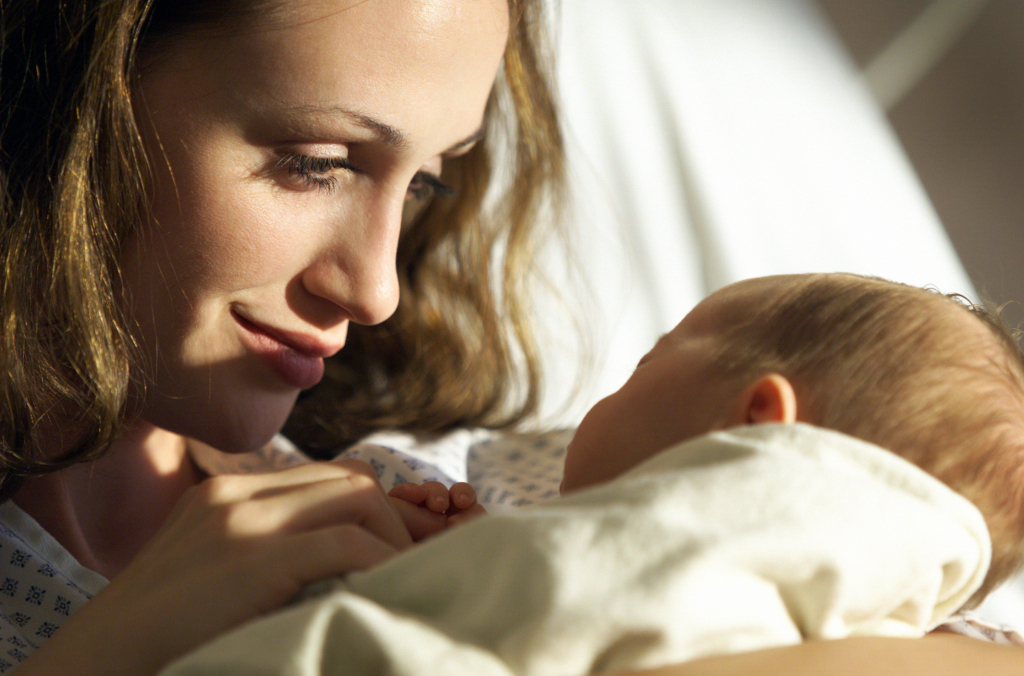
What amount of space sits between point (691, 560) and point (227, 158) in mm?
622

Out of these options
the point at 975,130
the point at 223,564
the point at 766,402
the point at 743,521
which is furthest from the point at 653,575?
the point at 975,130

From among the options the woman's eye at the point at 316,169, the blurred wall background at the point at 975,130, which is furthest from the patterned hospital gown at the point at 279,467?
the blurred wall background at the point at 975,130

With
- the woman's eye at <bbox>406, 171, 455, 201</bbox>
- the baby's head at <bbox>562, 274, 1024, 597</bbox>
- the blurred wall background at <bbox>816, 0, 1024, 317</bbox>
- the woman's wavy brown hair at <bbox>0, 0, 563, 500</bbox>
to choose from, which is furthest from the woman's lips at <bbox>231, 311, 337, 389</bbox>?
the blurred wall background at <bbox>816, 0, 1024, 317</bbox>

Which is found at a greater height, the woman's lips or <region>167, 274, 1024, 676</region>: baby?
the woman's lips

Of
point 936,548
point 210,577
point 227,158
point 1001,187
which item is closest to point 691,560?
point 936,548

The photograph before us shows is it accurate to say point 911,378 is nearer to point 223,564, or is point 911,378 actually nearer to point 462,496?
point 462,496

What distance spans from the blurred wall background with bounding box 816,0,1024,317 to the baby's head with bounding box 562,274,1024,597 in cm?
74

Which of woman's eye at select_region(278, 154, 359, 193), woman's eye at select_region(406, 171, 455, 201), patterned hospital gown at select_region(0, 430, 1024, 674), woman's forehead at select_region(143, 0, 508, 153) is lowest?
patterned hospital gown at select_region(0, 430, 1024, 674)

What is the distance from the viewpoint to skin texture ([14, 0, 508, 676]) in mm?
638

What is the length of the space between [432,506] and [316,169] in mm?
386

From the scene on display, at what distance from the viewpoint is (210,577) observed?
2.06 feet

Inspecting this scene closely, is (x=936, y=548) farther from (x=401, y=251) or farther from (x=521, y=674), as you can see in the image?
(x=401, y=251)

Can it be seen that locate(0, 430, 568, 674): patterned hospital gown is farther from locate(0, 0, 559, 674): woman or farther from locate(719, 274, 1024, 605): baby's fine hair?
locate(719, 274, 1024, 605): baby's fine hair

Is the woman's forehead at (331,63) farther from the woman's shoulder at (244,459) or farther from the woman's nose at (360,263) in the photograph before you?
the woman's shoulder at (244,459)
